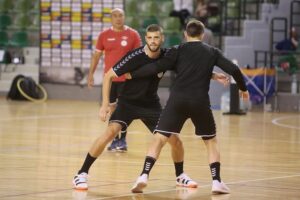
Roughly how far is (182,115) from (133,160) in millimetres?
3304

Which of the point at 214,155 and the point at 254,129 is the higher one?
the point at 214,155

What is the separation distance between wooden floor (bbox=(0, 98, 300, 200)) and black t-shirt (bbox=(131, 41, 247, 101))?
1.05 metres

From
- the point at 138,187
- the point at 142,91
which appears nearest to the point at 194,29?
the point at 142,91

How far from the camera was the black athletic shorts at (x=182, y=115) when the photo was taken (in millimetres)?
9688

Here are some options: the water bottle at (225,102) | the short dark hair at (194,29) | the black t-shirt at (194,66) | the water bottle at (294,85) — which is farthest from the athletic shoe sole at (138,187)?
the water bottle at (294,85)

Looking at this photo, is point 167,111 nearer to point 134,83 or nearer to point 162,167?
point 134,83

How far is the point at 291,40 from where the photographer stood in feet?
86.1

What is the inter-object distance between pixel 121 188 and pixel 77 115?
12.2 m

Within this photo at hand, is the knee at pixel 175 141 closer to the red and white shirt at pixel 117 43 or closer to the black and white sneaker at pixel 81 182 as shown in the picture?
the black and white sneaker at pixel 81 182

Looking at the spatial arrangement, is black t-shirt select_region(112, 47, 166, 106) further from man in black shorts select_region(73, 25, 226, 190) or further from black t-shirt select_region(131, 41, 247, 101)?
black t-shirt select_region(131, 41, 247, 101)

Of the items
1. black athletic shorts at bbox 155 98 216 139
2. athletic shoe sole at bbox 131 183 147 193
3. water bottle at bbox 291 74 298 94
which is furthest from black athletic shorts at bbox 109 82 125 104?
water bottle at bbox 291 74 298 94

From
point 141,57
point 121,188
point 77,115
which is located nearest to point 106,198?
point 121,188

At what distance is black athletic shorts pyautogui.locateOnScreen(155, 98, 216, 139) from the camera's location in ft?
31.8

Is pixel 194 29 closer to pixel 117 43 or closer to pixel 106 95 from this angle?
pixel 106 95
